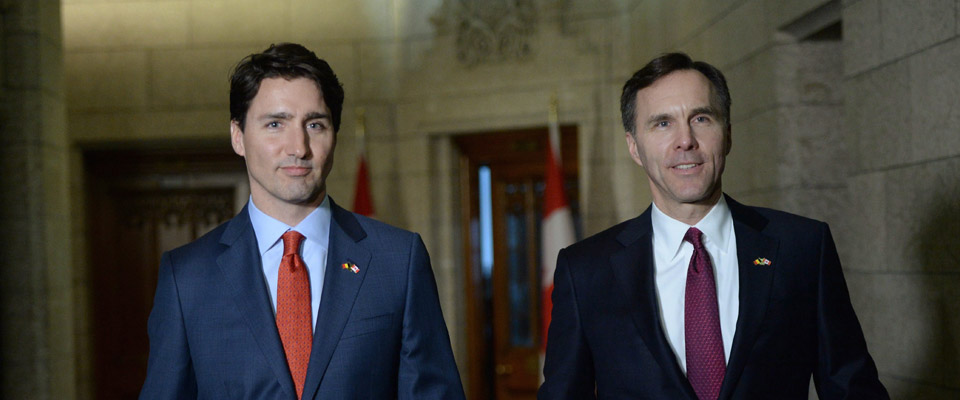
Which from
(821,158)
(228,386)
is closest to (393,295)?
(228,386)

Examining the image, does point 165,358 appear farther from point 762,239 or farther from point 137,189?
point 137,189

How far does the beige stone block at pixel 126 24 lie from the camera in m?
5.48

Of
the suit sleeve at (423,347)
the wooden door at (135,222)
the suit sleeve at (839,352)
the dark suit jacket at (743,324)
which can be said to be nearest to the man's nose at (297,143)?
the suit sleeve at (423,347)

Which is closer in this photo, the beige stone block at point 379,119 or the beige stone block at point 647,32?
the beige stone block at point 647,32

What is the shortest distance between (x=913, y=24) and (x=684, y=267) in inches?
54.4

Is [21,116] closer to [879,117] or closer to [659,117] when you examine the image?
[659,117]

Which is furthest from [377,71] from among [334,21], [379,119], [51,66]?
[51,66]

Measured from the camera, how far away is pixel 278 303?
5.86 feet

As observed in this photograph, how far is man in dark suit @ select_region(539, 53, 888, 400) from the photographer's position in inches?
67.4

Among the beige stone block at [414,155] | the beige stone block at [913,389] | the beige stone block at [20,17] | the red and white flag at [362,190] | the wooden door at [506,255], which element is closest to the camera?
the beige stone block at [913,389]

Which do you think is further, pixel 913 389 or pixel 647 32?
pixel 647 32

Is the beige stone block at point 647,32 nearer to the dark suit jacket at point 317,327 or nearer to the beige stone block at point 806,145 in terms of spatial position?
the beige stone block at point 806,145

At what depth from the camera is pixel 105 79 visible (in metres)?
5.47

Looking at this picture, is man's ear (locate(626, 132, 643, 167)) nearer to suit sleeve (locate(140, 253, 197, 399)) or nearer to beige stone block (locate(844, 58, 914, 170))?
suit sleeve (locate(140, 253, 197, 399))
